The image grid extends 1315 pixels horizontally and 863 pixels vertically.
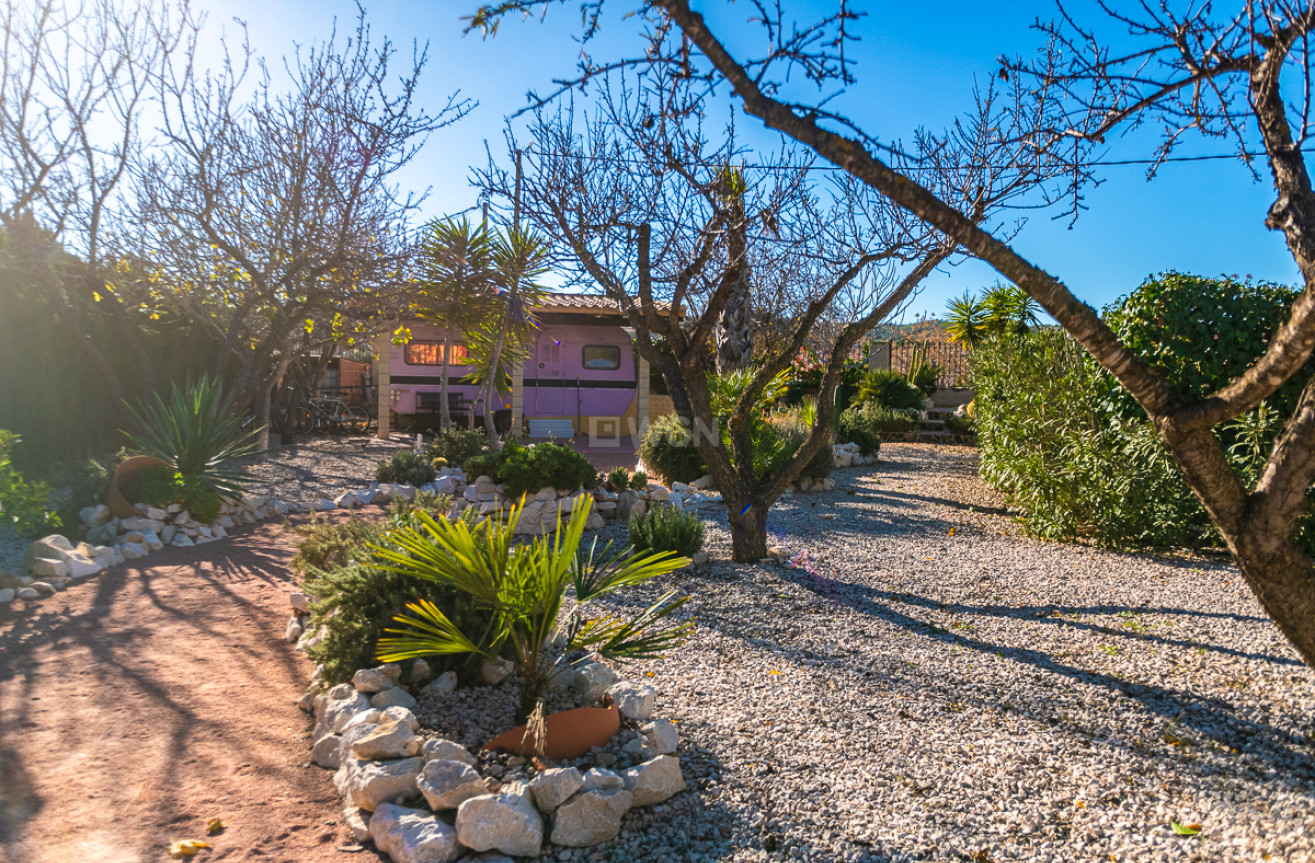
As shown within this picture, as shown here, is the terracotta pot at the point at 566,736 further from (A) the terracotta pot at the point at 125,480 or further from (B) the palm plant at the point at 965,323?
(B) the palm plant at the point at 965,323

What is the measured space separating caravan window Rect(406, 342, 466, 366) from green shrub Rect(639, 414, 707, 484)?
711cm

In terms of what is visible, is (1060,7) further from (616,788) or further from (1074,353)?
(1074,353)

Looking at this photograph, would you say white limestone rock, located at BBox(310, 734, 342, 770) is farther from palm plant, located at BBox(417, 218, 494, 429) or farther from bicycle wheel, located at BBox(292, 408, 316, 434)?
bicycle wheel, located at BBox(292, 408, 316, 434)

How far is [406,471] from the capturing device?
802 cm

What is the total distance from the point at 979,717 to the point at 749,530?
8.35ft

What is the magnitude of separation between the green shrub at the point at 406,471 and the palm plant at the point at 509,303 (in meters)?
1.74

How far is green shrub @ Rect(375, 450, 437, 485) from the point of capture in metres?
7.97

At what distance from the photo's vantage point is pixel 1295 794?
2.38 m

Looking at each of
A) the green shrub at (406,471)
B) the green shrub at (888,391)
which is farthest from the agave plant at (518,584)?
the green shrub at (888,391)

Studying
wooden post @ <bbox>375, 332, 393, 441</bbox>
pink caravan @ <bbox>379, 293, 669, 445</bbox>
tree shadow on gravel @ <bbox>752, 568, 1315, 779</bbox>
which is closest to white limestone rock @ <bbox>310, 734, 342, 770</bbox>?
tree shadow on gravel @ <bbox>752, 568, 1315, 779</bbox>

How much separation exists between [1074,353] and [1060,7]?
4289 millimetres

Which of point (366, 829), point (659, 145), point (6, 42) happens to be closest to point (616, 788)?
point (366, 829)

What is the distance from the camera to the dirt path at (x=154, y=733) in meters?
2.12

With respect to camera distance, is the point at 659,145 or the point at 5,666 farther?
the point at 659,145
